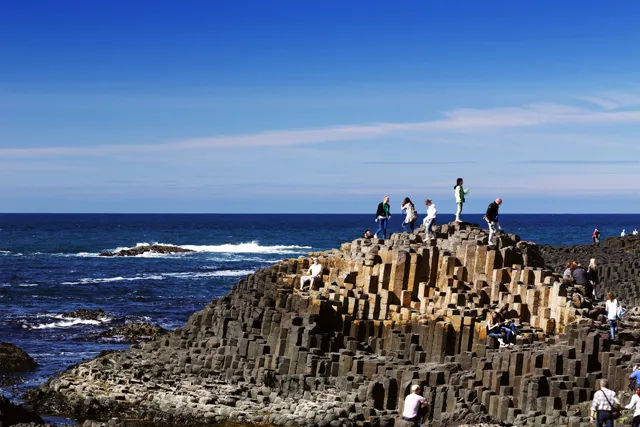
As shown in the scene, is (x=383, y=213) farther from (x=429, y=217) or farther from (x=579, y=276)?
(x=579, y=276)

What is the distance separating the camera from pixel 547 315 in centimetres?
3016

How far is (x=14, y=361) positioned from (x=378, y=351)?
46.2ft

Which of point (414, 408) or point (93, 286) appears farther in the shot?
point (93, 286)

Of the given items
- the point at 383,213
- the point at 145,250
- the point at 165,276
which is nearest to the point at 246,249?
the point at 145,250

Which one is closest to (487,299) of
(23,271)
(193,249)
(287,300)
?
(287,300)

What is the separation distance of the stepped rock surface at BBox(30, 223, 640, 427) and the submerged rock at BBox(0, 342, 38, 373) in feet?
12.8

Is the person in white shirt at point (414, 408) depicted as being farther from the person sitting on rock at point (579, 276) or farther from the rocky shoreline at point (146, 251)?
the rocky shoreline at point (146, 251)

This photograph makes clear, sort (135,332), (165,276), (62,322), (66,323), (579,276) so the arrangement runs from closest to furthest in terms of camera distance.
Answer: (579,276) → (135,332) → (66,323) → (62,322) → (165,276)

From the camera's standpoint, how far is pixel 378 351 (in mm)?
30781

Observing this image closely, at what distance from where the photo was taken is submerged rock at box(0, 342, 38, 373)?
36562mm

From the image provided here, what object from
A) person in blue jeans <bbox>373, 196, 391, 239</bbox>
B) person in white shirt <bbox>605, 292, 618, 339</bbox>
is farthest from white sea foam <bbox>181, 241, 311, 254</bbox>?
person in white shirt <bbox>605, 292, 618, 339</bbox>

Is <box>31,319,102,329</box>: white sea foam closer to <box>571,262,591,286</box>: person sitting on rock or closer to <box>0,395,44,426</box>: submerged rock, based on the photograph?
<box>0,395,44,426</box>: submerged rock

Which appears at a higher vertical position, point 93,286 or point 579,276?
point 579,276

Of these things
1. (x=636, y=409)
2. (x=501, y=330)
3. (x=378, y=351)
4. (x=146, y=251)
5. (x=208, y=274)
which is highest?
(x=501, y=330)
